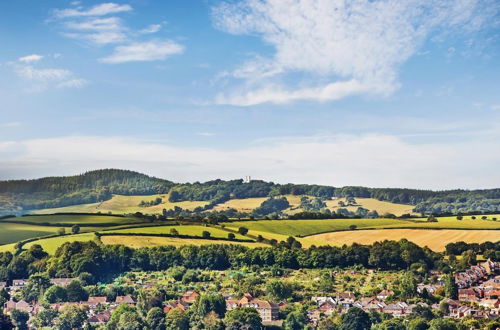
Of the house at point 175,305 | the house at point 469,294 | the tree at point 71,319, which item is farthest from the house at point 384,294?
the tree at point 71,319

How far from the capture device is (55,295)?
104m

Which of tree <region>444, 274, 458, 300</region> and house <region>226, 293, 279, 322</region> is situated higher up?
tree <region>444, 274, 458, 300</region>

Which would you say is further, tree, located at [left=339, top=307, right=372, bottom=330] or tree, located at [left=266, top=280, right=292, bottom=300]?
tree, located at [left=266, top=280, right=292, bottom=300]

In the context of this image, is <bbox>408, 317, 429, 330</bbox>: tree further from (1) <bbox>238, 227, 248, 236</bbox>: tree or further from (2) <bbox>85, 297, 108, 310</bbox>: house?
(1) <bbox>238, 227, 248, 236</bbox>: tree

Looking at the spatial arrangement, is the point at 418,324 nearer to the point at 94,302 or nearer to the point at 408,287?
the point at 408,287

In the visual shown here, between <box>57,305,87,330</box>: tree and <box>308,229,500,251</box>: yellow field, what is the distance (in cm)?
5909

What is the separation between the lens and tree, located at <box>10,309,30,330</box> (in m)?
95.7

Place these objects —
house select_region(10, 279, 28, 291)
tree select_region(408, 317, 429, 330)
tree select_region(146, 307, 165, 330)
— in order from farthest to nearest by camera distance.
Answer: house select_region(10, 279, 28, 291) < tree select_region(146, 307, 165, 330) < tree select_region(408, 317, 429, 330)

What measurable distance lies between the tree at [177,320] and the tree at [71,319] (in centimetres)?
1226

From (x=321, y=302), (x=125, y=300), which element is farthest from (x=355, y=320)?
(x=125, y=300)

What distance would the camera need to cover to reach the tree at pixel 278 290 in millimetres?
102625

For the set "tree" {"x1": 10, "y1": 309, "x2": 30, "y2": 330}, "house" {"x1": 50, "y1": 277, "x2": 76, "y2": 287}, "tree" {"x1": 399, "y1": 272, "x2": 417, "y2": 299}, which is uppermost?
"tree" {"x1": 399, "y1": 272, "x2": 417, "y2": 299}

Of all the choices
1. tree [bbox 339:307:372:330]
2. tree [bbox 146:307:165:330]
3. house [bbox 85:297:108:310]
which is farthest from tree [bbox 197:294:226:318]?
tree [bbox 339:307:372:330]

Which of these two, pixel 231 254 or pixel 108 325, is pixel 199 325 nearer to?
pixel 108 325
